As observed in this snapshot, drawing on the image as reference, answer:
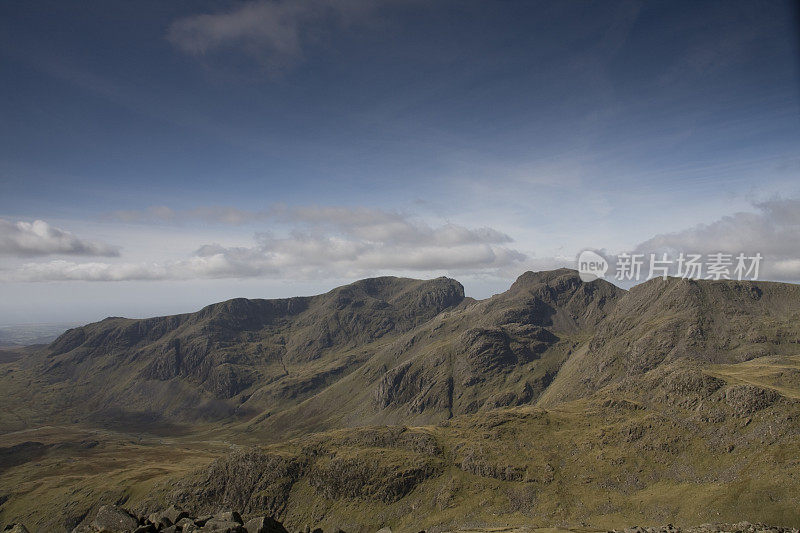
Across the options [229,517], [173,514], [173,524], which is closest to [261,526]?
[229,517]

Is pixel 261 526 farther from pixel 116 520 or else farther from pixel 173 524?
pixel 116 520

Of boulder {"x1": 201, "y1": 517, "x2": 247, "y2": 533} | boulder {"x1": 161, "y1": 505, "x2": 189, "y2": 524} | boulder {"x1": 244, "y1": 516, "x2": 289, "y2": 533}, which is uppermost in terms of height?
boulder {"x1": 201, "y1": 517, "x2": 247, "y2": 533}

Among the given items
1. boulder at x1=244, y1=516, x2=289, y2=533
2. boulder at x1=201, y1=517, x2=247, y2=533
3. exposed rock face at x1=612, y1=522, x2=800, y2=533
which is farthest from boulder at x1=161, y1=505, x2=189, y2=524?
exposed rock face at x1=612, y1=522, x2=800, y2=533

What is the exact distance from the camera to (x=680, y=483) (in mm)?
104000

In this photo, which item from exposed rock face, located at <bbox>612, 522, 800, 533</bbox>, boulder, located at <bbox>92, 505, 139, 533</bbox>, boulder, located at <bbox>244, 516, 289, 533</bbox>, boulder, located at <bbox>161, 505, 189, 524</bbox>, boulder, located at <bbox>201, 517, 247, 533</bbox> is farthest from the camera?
exposed rock face, located at <bbox>612, 522, 800, 533</bbox>

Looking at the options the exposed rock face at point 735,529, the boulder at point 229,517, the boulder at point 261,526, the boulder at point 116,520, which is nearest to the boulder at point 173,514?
the boulder at point 116,520

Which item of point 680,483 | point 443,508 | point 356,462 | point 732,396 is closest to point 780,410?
point 732,396

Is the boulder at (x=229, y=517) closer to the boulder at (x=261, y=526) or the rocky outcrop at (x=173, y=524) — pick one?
the rocky outcrop at (x=173, y=524)

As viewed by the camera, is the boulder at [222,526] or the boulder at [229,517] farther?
the boulder at [229,517]

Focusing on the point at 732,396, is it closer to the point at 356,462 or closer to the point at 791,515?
the point at 791,515

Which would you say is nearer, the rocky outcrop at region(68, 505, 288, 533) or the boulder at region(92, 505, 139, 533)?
the rocky outcrop at region(68, 505, 288, 533)

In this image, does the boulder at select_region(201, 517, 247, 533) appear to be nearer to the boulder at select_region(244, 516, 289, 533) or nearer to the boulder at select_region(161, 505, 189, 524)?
the boulder at select_region(244, 516, 289, 533)

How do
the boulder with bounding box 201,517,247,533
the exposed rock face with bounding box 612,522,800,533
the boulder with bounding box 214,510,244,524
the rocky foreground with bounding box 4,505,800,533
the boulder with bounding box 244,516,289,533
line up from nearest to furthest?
the boulder with bounding box 201,517,247,533, the rocky foreground with bounding box 4,505,800,533, the boulder with bounding box 244,516,289,533, the boulder with bounding box 214,510,244,524, the exposed rock face with bounding box 612,522,800,533

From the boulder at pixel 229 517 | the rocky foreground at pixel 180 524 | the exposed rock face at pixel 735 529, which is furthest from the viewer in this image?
the exposed rock face at pixel 735 529
